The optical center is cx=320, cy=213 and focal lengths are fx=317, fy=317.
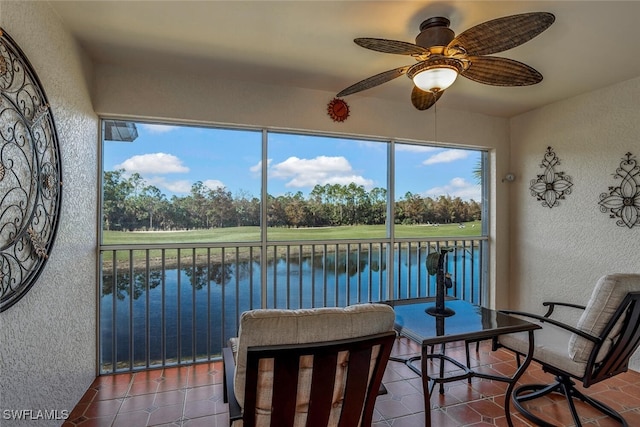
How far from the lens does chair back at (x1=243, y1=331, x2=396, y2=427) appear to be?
1238 mm

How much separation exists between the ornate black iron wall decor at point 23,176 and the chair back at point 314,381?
1176 millimetres

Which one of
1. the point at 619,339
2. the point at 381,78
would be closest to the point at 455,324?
the point at 619,339

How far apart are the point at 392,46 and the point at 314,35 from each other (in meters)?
0.72

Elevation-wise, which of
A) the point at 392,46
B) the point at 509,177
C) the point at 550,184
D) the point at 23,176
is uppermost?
the point at 392,46

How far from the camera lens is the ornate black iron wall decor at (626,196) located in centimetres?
279

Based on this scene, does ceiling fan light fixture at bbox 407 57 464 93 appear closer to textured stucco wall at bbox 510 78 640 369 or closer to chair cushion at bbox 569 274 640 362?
chair cushion at bbox 569 274 640 362

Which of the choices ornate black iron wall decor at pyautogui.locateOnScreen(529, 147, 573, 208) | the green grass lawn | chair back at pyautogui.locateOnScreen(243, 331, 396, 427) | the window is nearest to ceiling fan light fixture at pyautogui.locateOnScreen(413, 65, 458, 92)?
chair back at pyautogui.locateOnScreen(243, 331, 396, 427)

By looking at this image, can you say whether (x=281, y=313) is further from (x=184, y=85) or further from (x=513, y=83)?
(x=184, y=85)

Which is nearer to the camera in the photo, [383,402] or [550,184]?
[383,402]

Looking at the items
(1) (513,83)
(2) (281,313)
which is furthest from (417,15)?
(2) (281,313)

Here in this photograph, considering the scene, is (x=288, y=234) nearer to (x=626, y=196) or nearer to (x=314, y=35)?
(x=314, y=35)

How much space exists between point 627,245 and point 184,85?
4200 millimetres

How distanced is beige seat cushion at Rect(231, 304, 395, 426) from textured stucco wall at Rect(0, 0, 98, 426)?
43.8 inches

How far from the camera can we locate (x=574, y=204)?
326 cm
